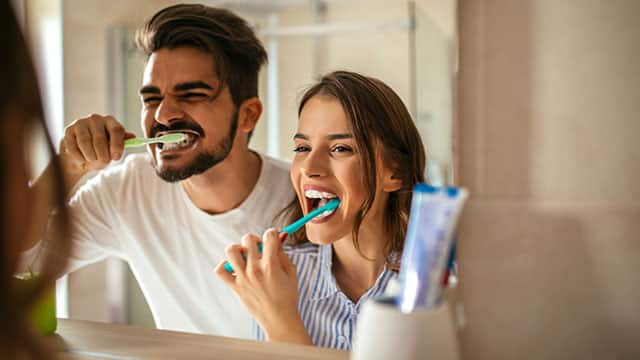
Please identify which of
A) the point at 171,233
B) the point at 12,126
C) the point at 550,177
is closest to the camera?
the point at 12,126

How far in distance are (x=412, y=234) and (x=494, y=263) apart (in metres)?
0.14

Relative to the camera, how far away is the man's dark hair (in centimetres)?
75

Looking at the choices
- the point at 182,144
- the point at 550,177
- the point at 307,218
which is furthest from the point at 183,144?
the point at 550,177

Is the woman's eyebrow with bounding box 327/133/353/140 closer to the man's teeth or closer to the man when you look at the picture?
the man

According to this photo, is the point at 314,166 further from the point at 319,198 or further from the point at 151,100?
the point at 151,100

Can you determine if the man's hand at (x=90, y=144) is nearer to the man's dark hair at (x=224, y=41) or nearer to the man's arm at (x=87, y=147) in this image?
the man's arm at (x=87, y=147)

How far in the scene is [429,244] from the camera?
518 millimetres

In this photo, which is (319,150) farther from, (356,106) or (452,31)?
(452,31)

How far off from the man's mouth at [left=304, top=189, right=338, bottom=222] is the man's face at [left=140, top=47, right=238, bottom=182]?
14cm

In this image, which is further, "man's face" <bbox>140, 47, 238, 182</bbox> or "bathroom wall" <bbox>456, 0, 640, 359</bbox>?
"man's face" <bbox>140, 47, 238, 182</bbox>

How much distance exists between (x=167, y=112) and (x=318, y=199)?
0.79ft

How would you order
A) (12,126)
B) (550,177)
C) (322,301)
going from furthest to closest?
(322,301) → (550,177) → (12,126)

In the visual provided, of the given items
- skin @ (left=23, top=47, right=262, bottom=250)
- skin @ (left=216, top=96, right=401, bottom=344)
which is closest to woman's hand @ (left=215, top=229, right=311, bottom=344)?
skin @ (left=216, top=96, right=401, bottom=344)

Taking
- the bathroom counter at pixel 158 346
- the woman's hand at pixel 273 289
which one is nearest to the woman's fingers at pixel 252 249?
the woman's hand at pixel 273 289
